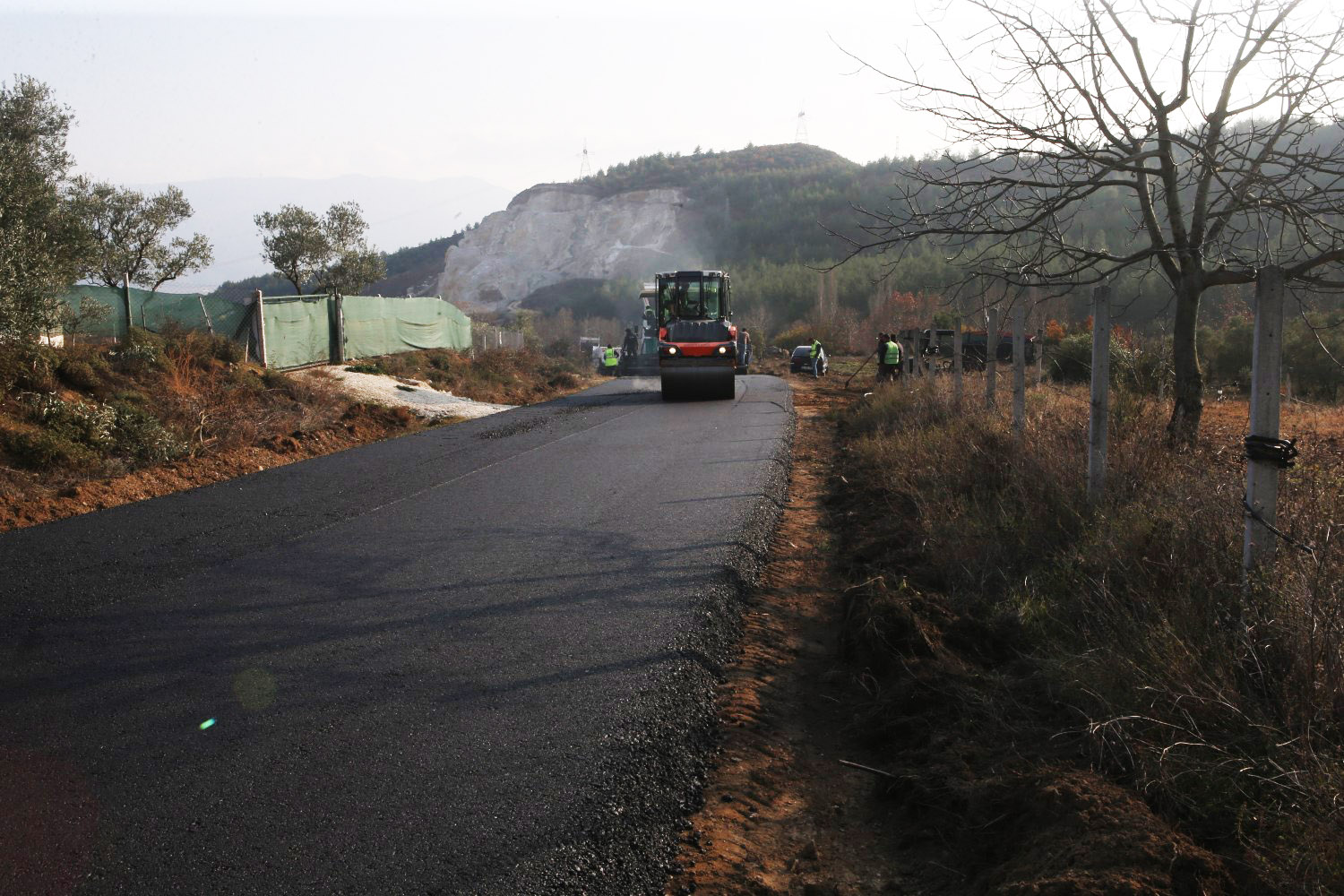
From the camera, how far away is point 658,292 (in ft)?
109

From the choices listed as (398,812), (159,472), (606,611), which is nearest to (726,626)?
(606,611)

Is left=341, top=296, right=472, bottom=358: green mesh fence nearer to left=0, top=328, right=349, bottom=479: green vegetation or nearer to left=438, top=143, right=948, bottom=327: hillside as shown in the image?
left=0, top=328, right=349, bottom=479: green vegetation

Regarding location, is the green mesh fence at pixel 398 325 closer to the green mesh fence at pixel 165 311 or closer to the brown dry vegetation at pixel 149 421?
the green mesh fence at pixel 165 311

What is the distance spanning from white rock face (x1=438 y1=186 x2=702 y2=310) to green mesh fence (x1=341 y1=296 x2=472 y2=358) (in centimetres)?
7787

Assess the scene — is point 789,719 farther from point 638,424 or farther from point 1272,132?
point 638,424

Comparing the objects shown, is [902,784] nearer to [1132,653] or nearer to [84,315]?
Answer: [1132,653]

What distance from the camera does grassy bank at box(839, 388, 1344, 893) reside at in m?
3.48

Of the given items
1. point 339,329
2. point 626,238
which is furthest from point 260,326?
point 626,238

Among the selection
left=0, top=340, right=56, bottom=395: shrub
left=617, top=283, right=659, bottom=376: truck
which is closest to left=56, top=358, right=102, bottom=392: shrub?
left=0, top=340, right=56, bottom=395: shrub

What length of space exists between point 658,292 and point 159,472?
69.9 ft

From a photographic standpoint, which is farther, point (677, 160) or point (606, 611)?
point (677, 160)

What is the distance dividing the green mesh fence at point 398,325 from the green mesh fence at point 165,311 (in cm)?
516

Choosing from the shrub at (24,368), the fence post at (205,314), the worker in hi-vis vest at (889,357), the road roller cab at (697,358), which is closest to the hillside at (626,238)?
the worker in hi-vis vest at (889,357)

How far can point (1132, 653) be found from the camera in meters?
4.61
